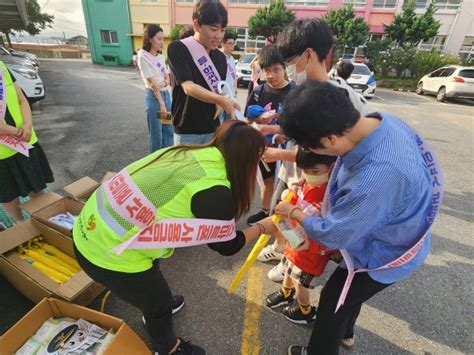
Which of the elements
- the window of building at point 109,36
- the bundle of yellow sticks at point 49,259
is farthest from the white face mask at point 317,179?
the window of building at point 109,36

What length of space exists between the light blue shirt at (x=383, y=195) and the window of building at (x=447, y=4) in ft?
88.3

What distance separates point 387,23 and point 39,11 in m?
32.5

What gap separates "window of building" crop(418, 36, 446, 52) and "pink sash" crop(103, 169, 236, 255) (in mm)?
26492

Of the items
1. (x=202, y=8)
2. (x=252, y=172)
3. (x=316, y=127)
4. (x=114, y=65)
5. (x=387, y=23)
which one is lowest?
(x=114, y=65)

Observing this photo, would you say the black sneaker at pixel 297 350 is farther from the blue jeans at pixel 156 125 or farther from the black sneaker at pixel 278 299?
the blue jeans at pixel 156 125

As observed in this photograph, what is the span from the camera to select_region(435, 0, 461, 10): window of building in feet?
66.3

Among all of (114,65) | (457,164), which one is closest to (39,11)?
(114,65)

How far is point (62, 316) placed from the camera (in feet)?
6.05

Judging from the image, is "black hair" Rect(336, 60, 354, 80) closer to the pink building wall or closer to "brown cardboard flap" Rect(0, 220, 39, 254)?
"brown cardboard flap" Rect(0, 220, 39, 254)

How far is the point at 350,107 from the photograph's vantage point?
3.25 ft

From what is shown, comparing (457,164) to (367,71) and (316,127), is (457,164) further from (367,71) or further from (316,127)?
(367,71)

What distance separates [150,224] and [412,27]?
23.3 meters

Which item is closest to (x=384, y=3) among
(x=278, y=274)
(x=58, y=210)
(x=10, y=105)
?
(x=278, y=274)

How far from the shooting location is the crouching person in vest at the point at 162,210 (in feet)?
3.98
